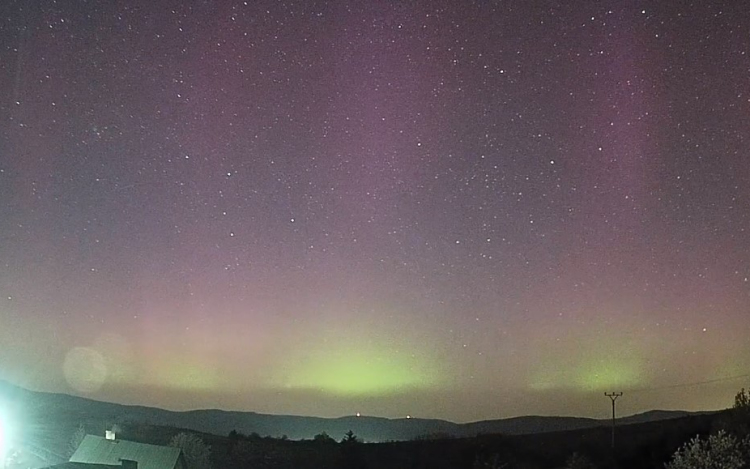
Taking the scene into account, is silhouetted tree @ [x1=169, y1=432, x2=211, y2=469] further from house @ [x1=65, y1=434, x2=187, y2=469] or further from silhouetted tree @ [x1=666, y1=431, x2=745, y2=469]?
silhouetted tree @ [x1=666, y1=431, x2=745, y2=469]

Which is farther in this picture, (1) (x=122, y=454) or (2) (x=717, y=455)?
(1) (x=122, y=454)

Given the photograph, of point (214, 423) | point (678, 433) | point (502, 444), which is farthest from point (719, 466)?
point (214, 423)

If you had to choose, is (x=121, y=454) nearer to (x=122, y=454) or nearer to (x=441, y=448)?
(x=122, y=454)

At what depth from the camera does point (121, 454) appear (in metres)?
49.0

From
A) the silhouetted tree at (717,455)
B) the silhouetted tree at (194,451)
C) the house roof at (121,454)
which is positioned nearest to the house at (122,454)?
the house roof at (121,454)

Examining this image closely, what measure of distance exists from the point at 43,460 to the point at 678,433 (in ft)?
148

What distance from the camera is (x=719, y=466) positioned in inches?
1478

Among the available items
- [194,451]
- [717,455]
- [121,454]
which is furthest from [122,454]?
[717,455]

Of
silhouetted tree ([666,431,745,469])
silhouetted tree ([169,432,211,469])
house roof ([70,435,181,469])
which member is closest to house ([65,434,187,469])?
house roof ([70,435,181,469])

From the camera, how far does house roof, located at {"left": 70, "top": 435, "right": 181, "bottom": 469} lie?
4853 centimetres

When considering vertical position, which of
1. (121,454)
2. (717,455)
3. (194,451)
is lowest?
(121,454)

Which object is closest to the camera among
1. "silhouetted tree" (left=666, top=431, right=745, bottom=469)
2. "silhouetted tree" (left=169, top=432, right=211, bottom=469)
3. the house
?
"silhouetted tree" (left=666, top=431, right=745, bottom=469)

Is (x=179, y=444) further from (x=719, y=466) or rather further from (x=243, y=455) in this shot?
(x=719, y=466)

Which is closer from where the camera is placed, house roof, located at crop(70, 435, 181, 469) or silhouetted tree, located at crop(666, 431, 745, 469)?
silhouetted tree, located at crop(666, 431, 745, 469)
